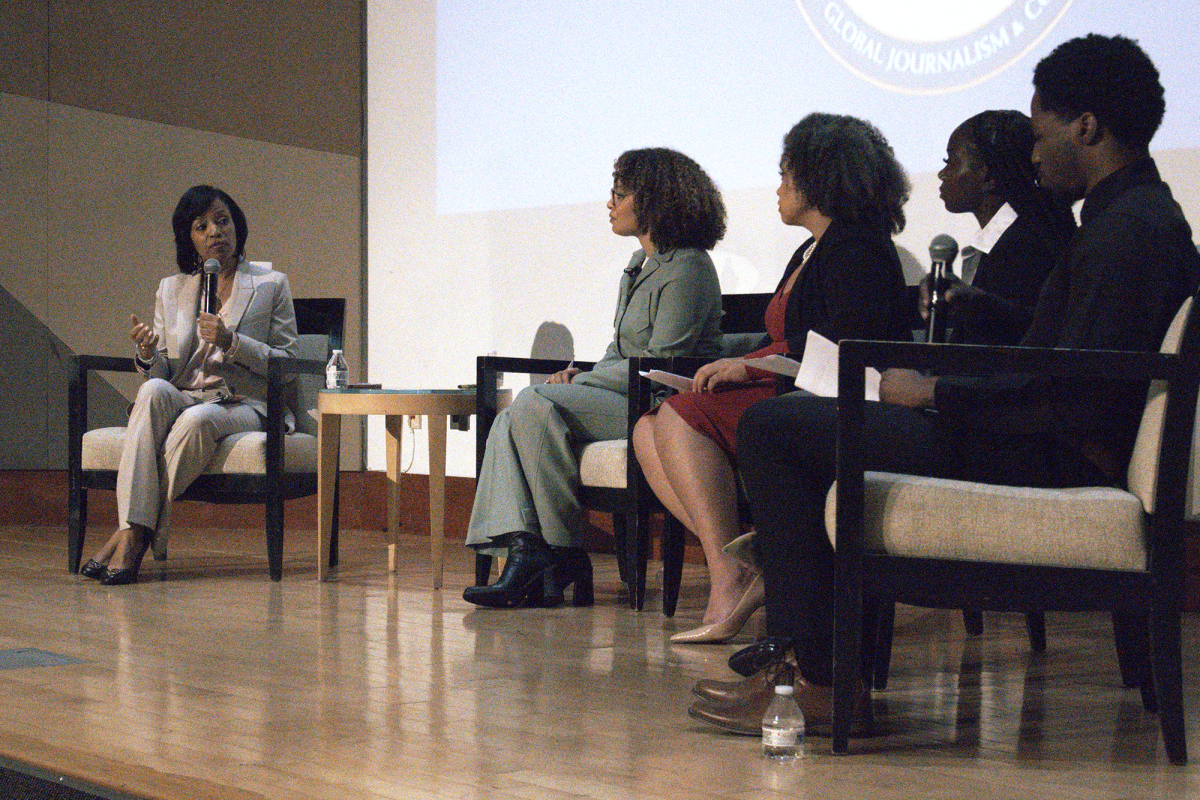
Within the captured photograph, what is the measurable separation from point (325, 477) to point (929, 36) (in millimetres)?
2060

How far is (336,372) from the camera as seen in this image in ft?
13.4

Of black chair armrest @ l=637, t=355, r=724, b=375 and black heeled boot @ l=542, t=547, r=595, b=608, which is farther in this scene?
black heeled boot @ l=542, t=547, r=595, b=608

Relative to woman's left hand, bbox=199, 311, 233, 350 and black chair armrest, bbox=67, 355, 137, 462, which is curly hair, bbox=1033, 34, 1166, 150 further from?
black chair armrest, bbox=67, 355, 137, 462

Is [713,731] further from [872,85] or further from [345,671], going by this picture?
[872,85]

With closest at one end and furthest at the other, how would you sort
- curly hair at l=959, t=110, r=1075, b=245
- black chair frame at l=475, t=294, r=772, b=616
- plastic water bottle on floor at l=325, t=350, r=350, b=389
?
curly hair at l=959, t=110, r=1075, b=245 → black chair frame at l=475, t=294, r=772, b=616 → plastic water bottle on floor at l=325, t=350, r=350, b=389

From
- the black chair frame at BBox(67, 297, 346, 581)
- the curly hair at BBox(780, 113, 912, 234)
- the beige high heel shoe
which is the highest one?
the curly hair at BBox(780, 113, 912, 234)

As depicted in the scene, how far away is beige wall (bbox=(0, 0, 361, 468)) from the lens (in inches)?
216

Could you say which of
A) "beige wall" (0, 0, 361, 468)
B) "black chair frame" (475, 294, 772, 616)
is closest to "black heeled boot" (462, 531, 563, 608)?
"black chair frame" (475, 294, 772, 616)

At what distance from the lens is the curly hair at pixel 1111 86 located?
1987mm

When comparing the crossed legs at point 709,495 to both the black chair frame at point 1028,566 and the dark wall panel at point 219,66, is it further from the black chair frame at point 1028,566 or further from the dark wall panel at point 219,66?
the dark wall panel at point 219,66

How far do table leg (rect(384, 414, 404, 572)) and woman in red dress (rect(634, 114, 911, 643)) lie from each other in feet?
4.05

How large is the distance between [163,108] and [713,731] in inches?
172

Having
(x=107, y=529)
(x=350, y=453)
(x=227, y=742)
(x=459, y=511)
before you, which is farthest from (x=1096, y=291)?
(x=107, y=529)

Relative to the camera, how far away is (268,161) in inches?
221
